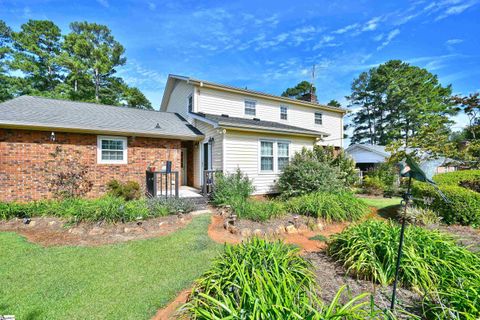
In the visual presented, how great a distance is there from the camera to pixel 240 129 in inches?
378

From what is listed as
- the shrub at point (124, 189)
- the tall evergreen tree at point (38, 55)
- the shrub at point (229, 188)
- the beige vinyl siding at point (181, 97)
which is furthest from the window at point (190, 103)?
the tall evergreen tree at point (38, 55)

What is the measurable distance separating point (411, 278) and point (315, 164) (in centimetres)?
711

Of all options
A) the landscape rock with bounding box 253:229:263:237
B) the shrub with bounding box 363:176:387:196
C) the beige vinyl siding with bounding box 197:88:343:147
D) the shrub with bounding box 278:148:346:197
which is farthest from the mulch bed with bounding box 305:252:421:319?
the shrub with bounding box 363:176:387:196

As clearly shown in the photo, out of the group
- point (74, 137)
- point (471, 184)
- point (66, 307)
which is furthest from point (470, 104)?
point (74, 137)

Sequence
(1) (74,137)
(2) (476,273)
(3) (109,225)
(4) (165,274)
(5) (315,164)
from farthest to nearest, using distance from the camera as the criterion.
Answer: (5) (315,164) → (1) (74,137) → (3) (109,225) → (4) (165,274) → (2) (476,273)

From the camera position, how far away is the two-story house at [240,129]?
988 cm

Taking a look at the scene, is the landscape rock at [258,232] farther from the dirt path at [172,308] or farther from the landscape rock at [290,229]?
the dirt path at [172,308]

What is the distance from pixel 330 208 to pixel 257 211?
2.51m

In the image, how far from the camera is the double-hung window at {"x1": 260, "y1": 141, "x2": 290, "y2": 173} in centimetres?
1066

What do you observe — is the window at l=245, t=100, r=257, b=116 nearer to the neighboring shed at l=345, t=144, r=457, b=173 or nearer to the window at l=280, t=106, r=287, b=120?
the window at l=280, t=106, r=287, b=120

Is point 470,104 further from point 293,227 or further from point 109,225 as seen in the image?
point 109,225

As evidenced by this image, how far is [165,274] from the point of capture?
3738 mm

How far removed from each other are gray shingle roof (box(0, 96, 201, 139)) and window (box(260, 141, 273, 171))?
3.38 m

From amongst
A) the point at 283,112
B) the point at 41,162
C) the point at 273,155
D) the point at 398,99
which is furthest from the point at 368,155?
the point at 41,162
